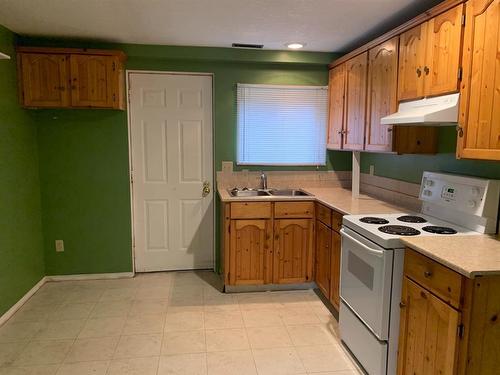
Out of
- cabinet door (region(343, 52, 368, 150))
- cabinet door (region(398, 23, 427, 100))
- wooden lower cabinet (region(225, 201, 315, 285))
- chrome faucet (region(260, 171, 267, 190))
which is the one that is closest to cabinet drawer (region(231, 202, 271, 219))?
wooden lower cabinet (region(225, 201, 315, 285))

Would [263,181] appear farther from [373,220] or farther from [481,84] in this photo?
[481,84]

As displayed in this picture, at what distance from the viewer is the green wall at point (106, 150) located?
376cm

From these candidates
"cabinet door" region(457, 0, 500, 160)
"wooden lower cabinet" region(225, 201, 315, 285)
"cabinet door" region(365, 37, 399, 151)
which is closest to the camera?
"cabinet door" region(457, 0, 500, 160)

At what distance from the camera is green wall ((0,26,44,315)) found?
3098 mm

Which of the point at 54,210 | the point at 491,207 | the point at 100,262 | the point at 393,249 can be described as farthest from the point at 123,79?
the point at 491,207

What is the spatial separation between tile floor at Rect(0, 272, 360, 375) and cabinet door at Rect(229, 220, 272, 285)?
0.17 metres

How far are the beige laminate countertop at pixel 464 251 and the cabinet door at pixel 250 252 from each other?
168 centimetres

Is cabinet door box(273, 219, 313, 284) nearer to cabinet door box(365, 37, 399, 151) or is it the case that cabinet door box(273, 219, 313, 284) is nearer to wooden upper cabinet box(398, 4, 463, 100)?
cabinet door box(365, 37, 399, 151)

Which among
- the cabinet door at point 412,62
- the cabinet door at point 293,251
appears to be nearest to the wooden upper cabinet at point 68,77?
the cabinet door at point 293,251

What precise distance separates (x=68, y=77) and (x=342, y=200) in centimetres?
267

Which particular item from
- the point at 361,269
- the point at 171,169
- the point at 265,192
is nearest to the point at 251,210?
the point at 265,192

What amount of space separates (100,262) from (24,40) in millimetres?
2223

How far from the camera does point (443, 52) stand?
224 cm

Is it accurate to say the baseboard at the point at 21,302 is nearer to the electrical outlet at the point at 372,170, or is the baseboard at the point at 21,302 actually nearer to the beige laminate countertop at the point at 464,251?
the beige laminate countertop at the point at 464,251
